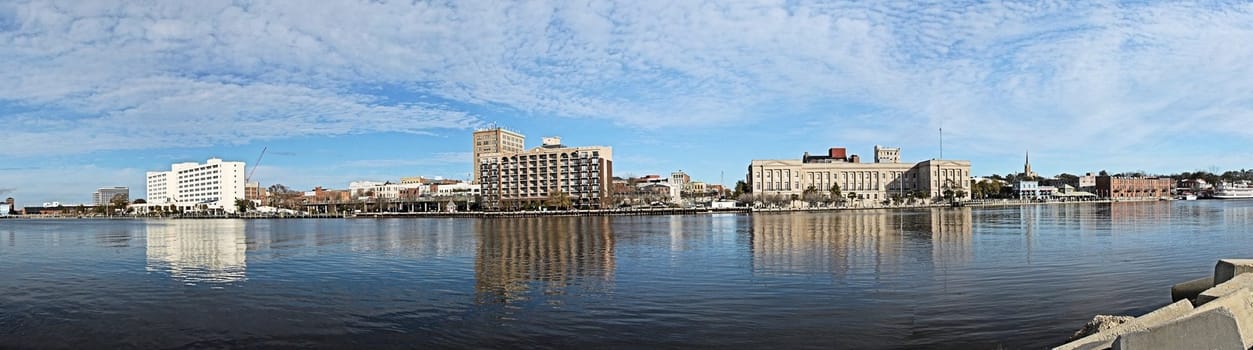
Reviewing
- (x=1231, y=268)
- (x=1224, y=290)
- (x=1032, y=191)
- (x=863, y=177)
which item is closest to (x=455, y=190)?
(x=863, y=177)

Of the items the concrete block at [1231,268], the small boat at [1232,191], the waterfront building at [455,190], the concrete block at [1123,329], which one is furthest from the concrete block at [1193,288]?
the small boat at [1232,191]

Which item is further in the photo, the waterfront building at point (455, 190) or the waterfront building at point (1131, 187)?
the waterfront building at point (455, 190)

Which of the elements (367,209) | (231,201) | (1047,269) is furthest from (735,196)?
(1047,269)

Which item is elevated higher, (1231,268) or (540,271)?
(1231,268)

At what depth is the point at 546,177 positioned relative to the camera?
149625 mm

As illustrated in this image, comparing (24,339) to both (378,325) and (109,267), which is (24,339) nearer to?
(378,325)

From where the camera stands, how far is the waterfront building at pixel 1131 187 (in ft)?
594

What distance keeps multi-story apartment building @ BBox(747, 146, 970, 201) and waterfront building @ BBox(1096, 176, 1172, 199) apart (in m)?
42.1

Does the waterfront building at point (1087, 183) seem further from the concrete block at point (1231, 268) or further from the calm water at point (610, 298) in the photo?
the concrete block at point (1231, 268)

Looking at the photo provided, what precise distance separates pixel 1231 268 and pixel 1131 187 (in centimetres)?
21170

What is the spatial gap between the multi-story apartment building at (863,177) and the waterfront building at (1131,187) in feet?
138

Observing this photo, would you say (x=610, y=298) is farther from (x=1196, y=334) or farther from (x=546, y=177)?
(x=546, y=177)

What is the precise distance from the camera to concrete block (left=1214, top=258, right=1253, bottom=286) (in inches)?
411

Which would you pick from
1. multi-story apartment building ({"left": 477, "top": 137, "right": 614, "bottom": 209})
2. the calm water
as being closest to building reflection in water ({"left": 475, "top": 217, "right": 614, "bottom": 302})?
the calm water
